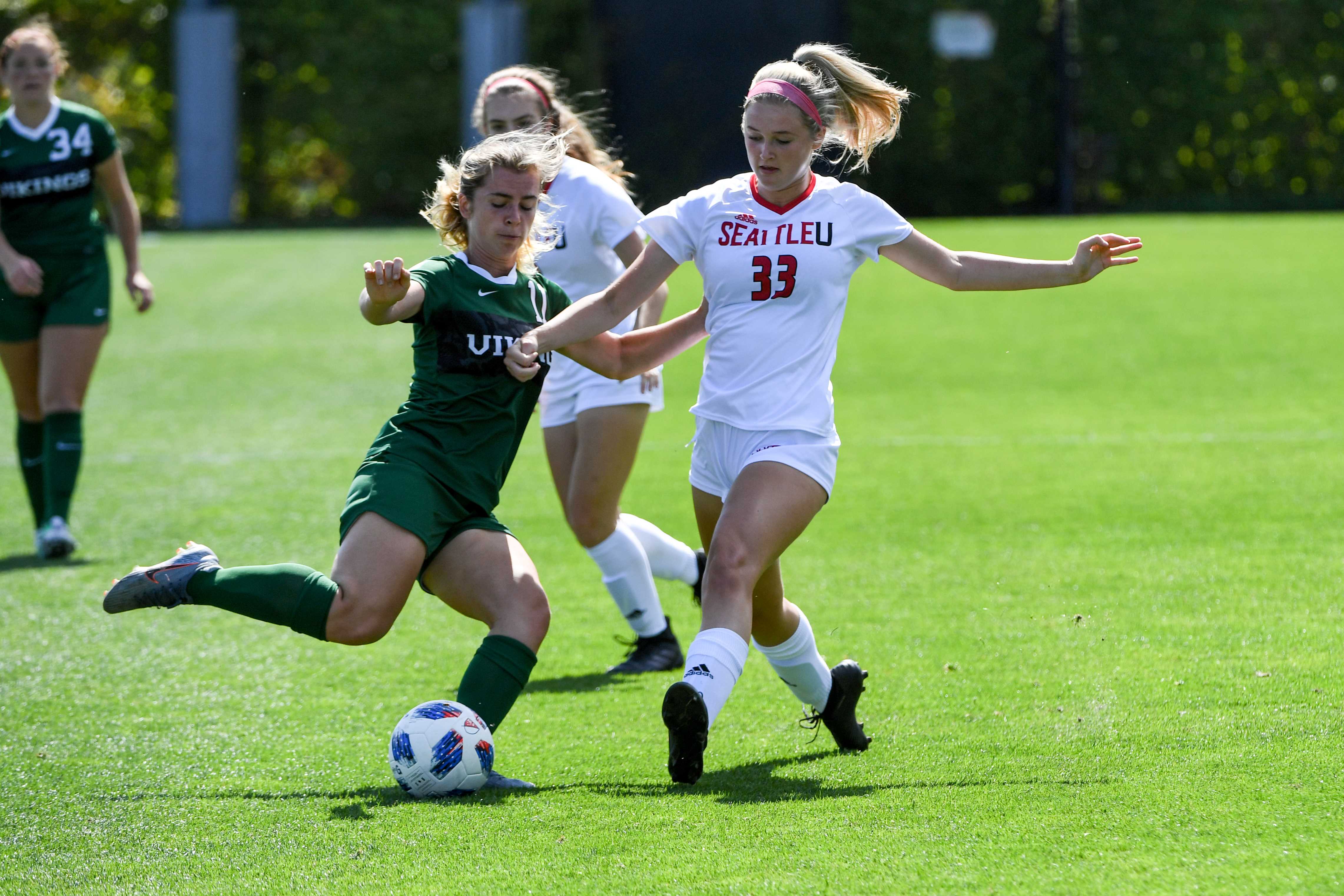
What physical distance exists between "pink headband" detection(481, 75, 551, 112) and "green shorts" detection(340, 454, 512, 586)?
1824mm

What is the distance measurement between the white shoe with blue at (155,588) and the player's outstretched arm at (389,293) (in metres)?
0.78

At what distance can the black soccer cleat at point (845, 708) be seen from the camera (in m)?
4.27

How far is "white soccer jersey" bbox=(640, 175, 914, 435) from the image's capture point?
4.03 m

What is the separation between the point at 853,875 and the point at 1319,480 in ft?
19.0

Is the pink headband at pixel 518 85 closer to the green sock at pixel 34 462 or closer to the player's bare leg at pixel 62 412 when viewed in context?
the player's bare leg at pixel 62 412

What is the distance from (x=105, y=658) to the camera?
5.54 metres

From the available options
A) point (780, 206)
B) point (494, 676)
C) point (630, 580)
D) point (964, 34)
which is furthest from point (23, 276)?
point (964, 34)

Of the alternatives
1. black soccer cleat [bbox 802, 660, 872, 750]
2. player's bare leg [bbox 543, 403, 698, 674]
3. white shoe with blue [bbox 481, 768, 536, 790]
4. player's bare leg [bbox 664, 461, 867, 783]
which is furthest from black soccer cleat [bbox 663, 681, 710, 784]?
player's bare leg [bbox 543, 403, 698, 674]

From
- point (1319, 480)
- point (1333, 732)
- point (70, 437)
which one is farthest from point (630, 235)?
point (1319, 480)

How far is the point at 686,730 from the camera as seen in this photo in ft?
12.2

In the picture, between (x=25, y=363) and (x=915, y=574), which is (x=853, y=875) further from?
(x=25, y=363)

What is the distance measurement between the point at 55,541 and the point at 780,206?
4532 mm

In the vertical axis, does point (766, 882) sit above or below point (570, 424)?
below

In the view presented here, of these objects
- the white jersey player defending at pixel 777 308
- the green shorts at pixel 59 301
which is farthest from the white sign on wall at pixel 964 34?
the white jersey player defending at pixel 777 308
